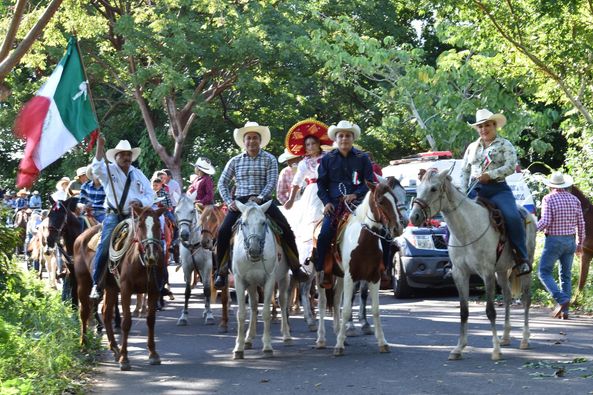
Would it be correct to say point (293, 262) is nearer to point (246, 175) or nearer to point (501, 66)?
point (246, 175)

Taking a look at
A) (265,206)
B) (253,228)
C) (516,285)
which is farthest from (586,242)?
(253,228)

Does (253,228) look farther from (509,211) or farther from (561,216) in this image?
(561,216)

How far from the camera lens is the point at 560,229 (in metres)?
17.1

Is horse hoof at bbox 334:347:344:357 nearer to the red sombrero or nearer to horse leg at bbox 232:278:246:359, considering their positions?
horse leg at bbox 232:278:246:359

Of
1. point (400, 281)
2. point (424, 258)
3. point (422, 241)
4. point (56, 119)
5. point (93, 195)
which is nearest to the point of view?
point (56, 119)

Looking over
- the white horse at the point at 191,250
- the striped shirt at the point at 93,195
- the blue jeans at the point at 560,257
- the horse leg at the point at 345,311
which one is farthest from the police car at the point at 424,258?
the horse leg at the point at 345,311

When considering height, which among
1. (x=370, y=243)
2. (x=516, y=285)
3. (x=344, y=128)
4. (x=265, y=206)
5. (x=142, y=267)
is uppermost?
(x=344, y=128)

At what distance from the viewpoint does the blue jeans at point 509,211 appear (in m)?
13.1

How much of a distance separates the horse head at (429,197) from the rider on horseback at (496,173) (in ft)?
2.44

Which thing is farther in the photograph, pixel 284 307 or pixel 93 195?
pixel 93 195

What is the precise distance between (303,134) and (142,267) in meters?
5.41

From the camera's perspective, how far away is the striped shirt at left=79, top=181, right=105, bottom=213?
55.5 ft

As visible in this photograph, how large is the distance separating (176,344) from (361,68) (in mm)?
19052

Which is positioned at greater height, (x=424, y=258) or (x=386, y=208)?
(x=386, y=208)
